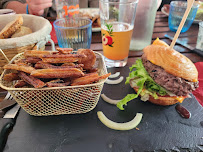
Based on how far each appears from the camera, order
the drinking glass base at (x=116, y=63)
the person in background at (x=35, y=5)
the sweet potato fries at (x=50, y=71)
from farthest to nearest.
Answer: the person in background at (x=35, y=5)
the drinking glass base at (x=116, y=63)
the sweet potato fries at (x=50, y=71)

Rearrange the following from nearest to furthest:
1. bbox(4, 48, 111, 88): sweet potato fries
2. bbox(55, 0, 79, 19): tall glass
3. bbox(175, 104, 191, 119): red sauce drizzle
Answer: bbox(4, 48, 111, 88): sweet potato fries, bbox(175, 104, 191, 119): red sauce drizzle, bbox(55, 0, 79, 19): tall glass

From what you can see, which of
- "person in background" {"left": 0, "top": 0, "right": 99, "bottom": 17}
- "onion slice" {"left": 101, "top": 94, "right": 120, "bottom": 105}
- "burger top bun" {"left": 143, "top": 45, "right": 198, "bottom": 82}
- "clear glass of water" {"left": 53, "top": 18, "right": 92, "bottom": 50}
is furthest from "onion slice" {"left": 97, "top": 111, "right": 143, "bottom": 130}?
"person in background" {"left": 0, "top": 0, "right": 99, "bottom": 17}

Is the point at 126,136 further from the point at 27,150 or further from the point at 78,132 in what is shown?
the point at 27,150

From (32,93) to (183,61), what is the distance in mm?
877

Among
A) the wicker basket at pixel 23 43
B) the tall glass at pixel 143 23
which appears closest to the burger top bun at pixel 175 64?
the tall glass at pixel 143 23

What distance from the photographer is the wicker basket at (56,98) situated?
0.78m

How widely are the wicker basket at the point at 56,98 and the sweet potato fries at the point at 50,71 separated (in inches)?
1.3

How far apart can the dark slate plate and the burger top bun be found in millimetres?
224

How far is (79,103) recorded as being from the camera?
0.89 m

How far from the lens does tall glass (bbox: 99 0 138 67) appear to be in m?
1.30

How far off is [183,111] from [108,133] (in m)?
0.49

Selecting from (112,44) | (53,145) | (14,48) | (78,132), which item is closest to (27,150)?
(53,145)

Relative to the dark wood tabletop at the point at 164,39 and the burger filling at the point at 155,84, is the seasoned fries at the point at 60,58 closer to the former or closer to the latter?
the burger filling at the point at 155,84

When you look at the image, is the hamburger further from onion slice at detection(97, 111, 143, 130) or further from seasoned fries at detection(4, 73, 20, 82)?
seasoned fries at detection(4, 73, 20, 82)
